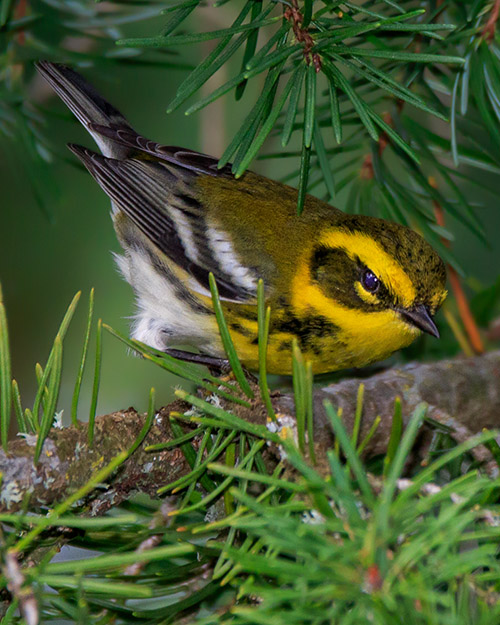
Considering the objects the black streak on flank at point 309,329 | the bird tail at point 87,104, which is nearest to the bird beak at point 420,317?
the black streak on flank at point 309,329

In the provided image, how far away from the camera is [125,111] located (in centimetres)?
340

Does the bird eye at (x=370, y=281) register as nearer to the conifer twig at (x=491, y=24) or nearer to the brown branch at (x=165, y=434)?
the brown branch at (x=165, y=434)

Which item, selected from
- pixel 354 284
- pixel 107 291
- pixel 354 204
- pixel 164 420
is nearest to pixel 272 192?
pixel 354 204

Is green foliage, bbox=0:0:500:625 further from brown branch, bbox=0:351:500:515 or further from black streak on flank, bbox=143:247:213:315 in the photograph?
black streak on flank, bbox=143:247:213:315

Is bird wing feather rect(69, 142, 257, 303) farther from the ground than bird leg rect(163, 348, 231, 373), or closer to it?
farther from the ground

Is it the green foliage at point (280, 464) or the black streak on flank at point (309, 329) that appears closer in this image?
the green foliage at point (280, 464)

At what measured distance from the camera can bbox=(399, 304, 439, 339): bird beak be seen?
7.20ft

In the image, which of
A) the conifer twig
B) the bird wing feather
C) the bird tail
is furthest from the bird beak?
the bird tail

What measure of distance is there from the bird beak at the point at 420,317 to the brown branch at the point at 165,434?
0.12 m

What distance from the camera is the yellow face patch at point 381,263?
7.23ft

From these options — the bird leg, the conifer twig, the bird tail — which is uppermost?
the bird tail

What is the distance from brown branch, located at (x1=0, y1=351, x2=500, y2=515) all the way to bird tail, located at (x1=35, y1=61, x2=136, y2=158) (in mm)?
1625

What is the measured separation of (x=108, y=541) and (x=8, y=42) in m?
1.83

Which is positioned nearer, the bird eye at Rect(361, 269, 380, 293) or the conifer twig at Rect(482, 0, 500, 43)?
the conifer twig at Rect(482, 0, 500, 43)
